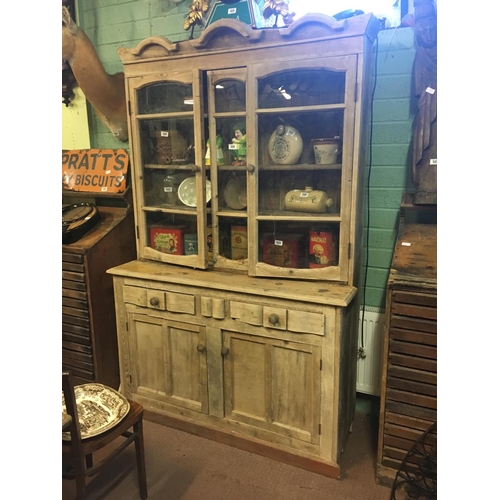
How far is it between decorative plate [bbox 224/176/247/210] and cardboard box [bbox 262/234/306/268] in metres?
0.22

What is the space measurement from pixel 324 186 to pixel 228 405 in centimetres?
115

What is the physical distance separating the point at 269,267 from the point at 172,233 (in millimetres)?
607

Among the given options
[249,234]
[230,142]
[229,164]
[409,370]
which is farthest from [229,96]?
[409,370]

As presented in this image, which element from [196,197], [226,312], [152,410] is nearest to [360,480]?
[226,312]

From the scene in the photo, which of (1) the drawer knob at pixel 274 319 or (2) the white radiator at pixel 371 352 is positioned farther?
(2) the white radiator at pixel 371 352

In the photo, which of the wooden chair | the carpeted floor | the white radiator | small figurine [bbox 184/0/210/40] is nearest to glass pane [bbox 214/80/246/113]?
small figurine [bbox 184/0/210/40]

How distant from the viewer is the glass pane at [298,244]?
77.0 inches

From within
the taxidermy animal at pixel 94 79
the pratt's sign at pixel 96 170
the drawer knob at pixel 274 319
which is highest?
the taxidermy animal at pixel 94 79

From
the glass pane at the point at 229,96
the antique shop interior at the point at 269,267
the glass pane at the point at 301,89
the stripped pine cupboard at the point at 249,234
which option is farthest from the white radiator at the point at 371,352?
the glass pane at the point at 229,96

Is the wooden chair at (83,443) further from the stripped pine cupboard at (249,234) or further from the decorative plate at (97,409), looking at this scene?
the stripped pine cupboard at (249,234)

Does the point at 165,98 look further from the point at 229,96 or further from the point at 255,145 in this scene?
the point at 255,145

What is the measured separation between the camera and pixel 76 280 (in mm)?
2365

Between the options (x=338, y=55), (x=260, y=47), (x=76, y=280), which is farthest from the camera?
(x=76, y=280)
